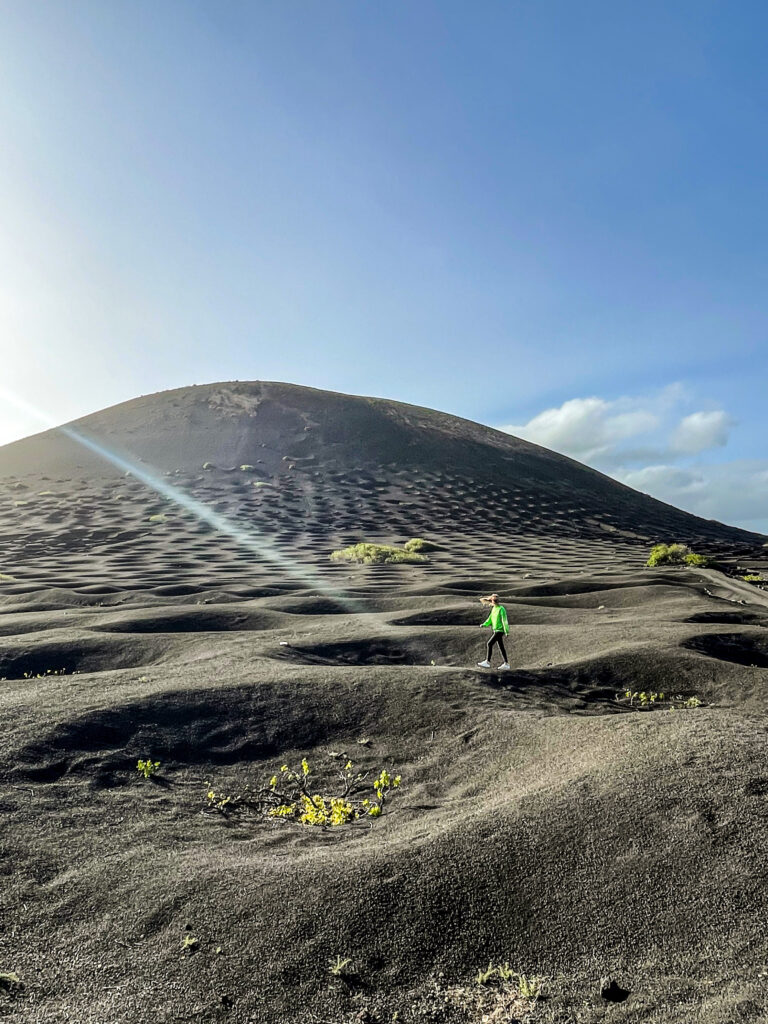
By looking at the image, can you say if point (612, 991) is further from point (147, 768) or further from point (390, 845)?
point (147, 768)

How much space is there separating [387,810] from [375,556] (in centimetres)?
2321

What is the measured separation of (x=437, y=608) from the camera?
1778cm

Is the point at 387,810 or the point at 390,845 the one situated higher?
the point at 390,845

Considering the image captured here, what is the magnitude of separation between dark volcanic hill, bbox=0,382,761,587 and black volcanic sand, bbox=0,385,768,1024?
9993 millimetres

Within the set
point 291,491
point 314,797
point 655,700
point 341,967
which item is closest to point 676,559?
point 655,700

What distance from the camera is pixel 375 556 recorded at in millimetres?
30125

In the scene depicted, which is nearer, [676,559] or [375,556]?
[375,556]

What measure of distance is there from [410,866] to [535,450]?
3146 inches

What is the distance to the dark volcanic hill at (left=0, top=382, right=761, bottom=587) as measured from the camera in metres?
34.3

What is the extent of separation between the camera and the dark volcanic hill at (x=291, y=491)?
34.3m

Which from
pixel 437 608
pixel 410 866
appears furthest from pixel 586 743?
pixel 437 608

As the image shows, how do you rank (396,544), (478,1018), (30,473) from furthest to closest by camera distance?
1. (30,473)
2. (396,544)
3. (478,1018)

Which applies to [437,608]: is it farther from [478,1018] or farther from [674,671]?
[478,1018]

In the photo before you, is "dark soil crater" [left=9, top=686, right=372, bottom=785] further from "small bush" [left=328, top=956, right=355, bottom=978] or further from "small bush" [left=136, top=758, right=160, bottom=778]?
"small bush" [left=328, top=956, right=355, bottom=978]
